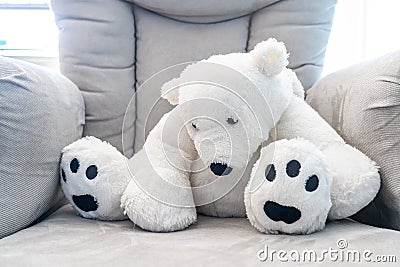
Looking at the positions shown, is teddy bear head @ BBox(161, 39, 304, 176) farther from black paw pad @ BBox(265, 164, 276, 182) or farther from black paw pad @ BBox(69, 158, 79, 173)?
black paw pad @ BBox(69, 158, 79, 173)

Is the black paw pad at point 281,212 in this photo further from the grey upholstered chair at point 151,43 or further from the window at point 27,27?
the window at point 27,27

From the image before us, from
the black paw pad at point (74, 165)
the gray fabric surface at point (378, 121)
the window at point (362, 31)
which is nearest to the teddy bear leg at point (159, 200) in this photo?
the black paw pad at point (74, 165)

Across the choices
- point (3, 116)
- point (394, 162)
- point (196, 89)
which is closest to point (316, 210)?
point (394, 162)

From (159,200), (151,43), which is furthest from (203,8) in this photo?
(159,200)

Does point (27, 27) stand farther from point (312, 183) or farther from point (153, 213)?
point (312, 183)

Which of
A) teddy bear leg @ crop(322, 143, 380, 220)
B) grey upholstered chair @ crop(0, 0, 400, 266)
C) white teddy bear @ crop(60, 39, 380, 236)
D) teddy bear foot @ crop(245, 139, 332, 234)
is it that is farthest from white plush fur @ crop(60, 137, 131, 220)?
teddy bear leg @ crop(322, 143, 380, 220)

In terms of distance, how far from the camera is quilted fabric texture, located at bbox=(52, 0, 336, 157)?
116 cm

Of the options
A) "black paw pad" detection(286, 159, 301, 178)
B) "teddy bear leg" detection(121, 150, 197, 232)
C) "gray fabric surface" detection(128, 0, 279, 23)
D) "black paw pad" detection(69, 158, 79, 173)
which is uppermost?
"gray fabric surface" detection(128, 0, 279, 23)

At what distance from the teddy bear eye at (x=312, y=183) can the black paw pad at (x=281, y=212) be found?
41mm

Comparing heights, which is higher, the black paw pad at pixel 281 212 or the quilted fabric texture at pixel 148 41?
the quilted fabric texture at pixel 148 41

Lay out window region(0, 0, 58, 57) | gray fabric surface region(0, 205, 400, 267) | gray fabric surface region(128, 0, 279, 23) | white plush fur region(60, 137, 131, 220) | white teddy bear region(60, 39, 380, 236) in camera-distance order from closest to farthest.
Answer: gray fabric surface region(0, 205, 400, 267), white teddy bear region(60, 39, 380, 236), white plush fur region(60, 137, 131, 220), gray fabric surface region(128, 0, 279, 23), window region(0, 0, 58, 57)

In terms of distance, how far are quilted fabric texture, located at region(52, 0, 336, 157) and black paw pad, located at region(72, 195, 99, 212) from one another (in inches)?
9.7

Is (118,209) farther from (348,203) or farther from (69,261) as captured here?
(348,203)

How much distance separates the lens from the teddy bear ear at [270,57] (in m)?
0.83
